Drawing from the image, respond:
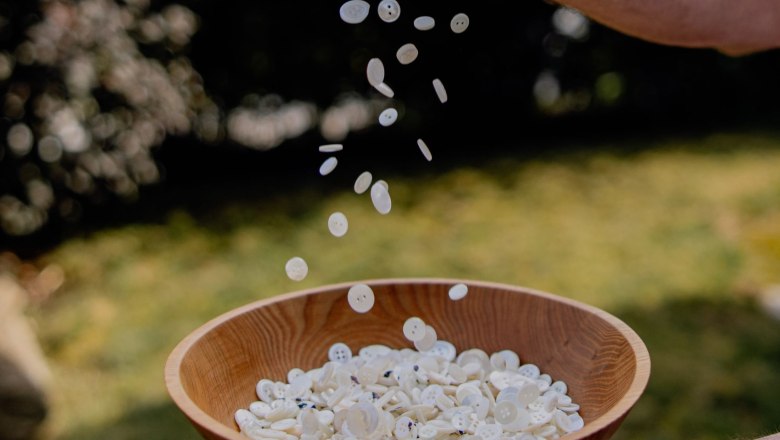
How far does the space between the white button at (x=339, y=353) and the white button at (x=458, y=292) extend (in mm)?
202

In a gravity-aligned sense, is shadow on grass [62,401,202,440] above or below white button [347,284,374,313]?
below

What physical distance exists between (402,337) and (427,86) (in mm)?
4074

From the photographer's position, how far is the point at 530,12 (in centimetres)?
561

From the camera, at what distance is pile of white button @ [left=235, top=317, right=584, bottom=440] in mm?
1274

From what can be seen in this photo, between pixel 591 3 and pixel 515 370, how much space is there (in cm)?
63

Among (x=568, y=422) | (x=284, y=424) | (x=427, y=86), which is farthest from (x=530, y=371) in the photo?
(x=427, y=86)

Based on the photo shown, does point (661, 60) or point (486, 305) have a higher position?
point (486, 305)

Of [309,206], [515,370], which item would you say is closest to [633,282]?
[309,206]

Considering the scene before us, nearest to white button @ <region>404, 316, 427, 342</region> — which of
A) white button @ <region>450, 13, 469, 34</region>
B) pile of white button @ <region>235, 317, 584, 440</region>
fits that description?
pile of white button @ <region>235, 317, 584, 440</region>

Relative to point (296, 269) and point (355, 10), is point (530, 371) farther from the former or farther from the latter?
point (355, 10)

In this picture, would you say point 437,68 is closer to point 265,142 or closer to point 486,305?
point 265,142

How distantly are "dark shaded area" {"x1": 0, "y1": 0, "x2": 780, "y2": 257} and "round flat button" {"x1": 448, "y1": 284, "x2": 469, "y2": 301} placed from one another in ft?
10.5

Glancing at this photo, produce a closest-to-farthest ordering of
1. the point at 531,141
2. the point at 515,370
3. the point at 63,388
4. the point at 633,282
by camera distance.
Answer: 1. the point at 515,370
2. the point at 63,388
3. the point at 633,282
4. the point at 531,141

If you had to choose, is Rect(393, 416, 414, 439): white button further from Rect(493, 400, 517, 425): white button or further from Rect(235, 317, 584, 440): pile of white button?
Rect(493, 400, 517, 425): white button
